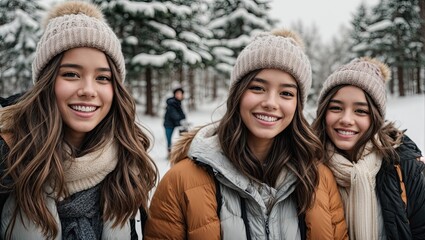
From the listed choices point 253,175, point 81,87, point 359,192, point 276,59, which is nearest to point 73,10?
point 81,87

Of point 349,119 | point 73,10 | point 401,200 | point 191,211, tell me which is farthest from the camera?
point 349,119

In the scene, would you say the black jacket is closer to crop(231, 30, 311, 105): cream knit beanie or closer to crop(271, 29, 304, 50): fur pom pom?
crop(231, 30, 311, 105): cream knit beanie

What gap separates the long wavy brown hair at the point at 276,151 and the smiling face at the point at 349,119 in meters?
0.39

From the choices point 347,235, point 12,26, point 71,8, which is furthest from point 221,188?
point 12,26

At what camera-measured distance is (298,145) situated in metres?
2.45

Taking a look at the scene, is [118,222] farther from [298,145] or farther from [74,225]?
[298,145]

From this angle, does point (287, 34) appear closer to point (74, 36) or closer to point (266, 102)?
point (266, 102)

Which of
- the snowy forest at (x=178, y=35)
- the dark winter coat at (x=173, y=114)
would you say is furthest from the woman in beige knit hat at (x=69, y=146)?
the snowy forest at (x=178, y=35)

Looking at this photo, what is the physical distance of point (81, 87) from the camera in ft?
6.75

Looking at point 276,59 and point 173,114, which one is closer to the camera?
point 276,59

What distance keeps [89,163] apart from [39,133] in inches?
14.5

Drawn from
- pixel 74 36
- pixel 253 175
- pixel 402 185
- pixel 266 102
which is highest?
pixel 74 36

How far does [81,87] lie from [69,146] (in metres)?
0.43

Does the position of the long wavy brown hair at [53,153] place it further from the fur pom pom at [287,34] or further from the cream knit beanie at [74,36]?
the fur pom pom at [287,34]
